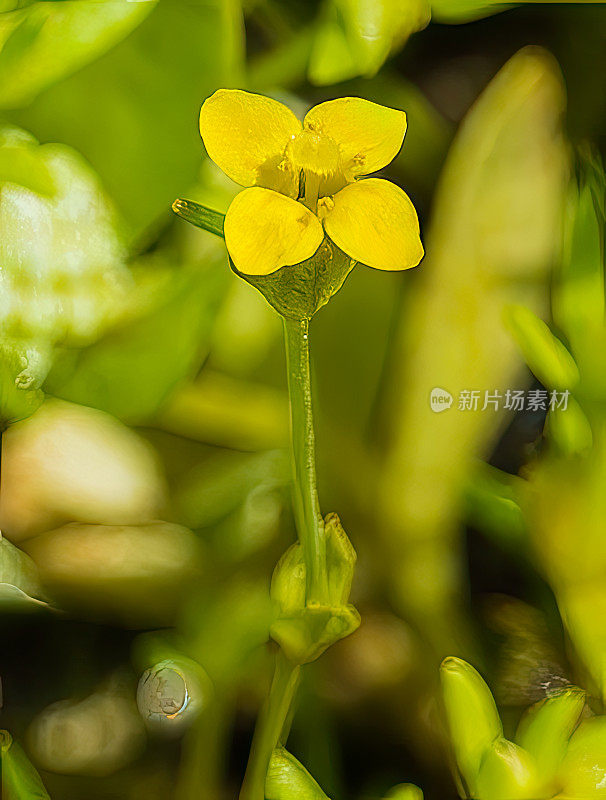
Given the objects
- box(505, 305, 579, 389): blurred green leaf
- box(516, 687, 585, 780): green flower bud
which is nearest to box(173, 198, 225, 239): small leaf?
box(505, 305, 579, 389): blurred green leaf

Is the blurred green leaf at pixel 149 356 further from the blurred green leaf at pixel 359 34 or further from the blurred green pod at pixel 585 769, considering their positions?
the blurred green pod at pixel 585 769

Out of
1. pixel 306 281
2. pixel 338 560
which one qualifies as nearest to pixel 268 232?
pixel 306 281

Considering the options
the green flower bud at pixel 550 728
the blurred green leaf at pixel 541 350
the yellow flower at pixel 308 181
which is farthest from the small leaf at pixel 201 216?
the green flower bud at pixel 550 728

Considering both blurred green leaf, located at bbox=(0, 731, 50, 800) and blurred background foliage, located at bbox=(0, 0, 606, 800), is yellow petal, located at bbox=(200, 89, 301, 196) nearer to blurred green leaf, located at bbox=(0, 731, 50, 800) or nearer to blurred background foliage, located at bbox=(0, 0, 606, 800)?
blurred background foliage, located at bbox=(0, 0, 606, 800)

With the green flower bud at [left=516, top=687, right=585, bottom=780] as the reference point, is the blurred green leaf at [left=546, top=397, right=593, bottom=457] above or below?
above

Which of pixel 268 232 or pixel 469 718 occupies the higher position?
pixel 268 232

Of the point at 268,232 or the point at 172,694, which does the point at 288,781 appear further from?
the point at 268,232
